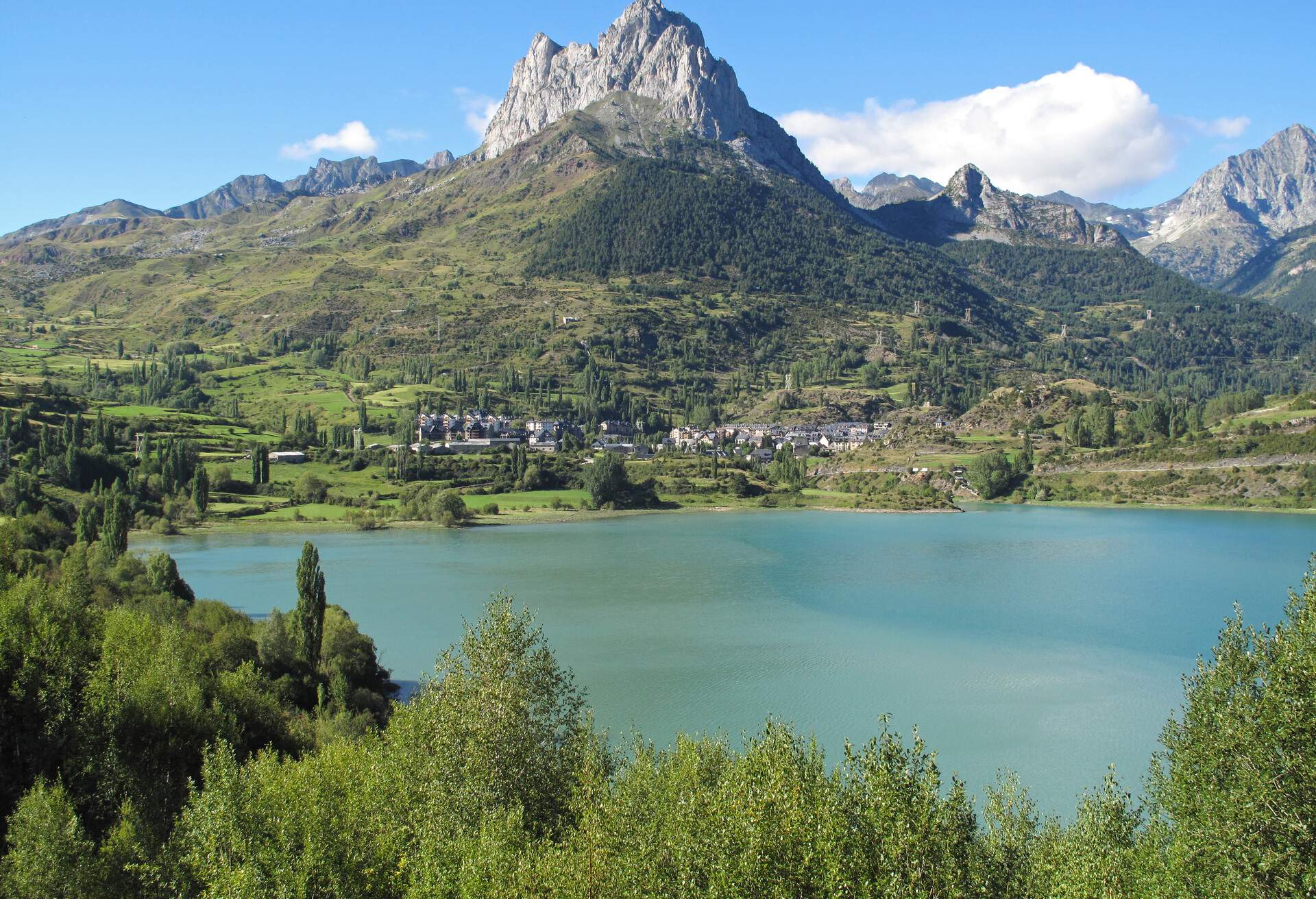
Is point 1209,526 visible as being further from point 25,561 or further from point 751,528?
point 25,561

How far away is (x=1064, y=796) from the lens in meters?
25.5

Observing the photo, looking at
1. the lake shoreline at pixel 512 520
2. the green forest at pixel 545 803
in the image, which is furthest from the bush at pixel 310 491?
the green forest at pixel 545 803

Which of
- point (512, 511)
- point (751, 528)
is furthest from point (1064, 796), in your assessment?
point (512, 511)

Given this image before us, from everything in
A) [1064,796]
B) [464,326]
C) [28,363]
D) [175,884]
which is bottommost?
[1064,796]

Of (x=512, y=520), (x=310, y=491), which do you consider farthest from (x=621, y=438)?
(x=310, y=491)

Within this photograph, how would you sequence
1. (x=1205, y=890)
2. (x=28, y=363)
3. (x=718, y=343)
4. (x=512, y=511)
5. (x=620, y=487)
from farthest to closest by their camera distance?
(x=718, y=343), (x=28, y=363), (x=620, y=487), (x=512, y=511), (x=1205, y=890)

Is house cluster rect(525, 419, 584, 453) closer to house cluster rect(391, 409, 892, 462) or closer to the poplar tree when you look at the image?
house cluster rect(391, 409, 892, 462)

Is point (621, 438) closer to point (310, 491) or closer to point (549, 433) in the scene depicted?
point (549, 433)

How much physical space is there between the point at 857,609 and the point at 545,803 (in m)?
36.2

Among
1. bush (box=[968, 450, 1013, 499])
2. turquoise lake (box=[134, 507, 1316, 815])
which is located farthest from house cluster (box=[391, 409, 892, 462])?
turquoise lake (box=[134, 507, 1316, 815])

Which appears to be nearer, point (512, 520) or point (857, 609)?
point (857, 609)

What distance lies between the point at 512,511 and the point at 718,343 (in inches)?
3311

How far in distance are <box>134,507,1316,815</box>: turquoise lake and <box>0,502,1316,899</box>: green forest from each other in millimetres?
6968

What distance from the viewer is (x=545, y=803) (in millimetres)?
18141
